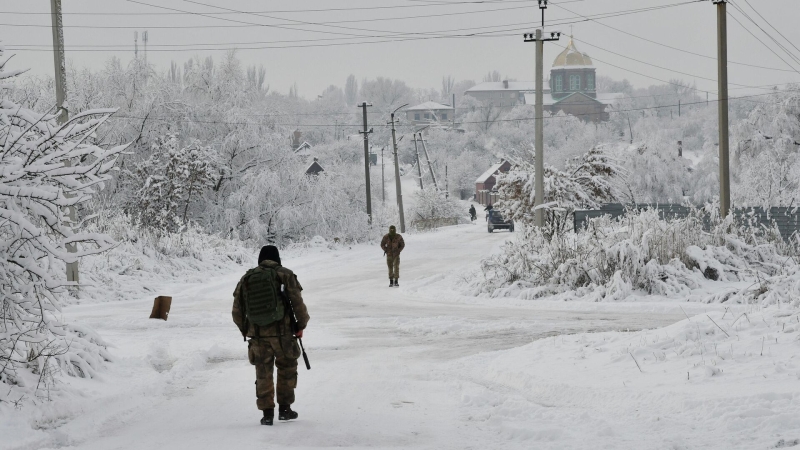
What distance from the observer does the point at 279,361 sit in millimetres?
8281

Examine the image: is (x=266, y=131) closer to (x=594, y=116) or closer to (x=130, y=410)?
(x=130, y=410)

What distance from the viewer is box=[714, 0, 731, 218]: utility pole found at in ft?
76.8

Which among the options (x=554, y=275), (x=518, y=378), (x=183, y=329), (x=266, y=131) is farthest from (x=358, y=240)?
(x=518, y=378)

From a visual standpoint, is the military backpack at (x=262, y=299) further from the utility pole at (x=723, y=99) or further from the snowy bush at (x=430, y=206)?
the snowy bush at (x=430, y=206)

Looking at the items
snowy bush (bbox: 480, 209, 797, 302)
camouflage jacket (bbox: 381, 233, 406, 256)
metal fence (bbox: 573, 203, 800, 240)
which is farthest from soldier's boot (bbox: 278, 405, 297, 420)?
metal fence (bbox: 573, 203, 800, 240)

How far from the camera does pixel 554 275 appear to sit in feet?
66.1

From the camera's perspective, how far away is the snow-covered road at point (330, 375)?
24.6 ft

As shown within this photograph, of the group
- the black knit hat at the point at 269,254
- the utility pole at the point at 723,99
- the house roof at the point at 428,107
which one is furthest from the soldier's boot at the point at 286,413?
the house roof at the point at 428,107

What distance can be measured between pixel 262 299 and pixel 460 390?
2607 mm

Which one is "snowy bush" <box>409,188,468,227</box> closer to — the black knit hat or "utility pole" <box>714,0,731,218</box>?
"utility pole" <box>714,0,731,218</box>

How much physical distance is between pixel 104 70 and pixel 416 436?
127 ft

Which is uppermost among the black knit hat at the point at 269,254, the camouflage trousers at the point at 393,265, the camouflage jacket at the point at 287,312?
the black knit hat at the point at 269,254

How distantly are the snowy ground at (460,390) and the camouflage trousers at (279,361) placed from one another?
1.08ft

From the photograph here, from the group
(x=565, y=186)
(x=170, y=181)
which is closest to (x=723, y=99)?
(x=565, y=186)
